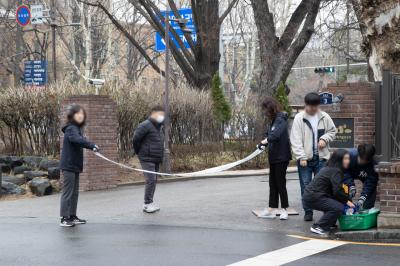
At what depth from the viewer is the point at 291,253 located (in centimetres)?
880

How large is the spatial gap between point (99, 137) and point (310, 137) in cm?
645

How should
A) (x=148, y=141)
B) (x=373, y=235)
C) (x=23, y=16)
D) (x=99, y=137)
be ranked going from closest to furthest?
(x=373, y=235), (x=148, y=141), (x=99, y=137), (x=23, y=16)

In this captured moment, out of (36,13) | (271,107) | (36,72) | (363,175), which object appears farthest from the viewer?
(36,72)

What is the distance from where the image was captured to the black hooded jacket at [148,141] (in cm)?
1206

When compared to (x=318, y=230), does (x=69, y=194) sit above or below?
above

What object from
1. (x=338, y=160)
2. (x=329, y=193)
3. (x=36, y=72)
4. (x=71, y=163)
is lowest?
(x=329, y=193)

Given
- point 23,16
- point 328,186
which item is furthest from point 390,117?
point 23,16

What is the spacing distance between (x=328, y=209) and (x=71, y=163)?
392 cm

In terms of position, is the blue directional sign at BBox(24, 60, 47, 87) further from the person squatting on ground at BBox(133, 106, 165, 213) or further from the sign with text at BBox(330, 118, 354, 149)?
the sign with text at BBox(330, 118, 354, 149)

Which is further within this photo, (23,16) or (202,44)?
(23,16)

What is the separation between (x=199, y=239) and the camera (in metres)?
9.73

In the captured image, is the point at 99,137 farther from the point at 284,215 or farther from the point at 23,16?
the point at 23,16

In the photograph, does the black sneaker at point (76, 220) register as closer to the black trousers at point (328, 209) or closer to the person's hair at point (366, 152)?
the black trousers at point (328, 209)

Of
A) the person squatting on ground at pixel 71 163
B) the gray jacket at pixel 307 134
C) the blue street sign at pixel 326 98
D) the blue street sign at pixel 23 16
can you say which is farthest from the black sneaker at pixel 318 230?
the blue street sign at pixel 23 16
